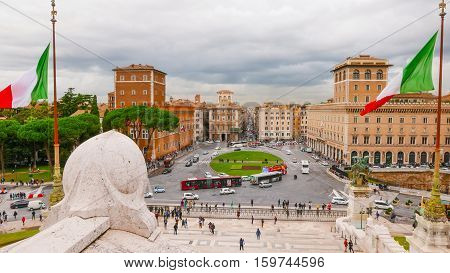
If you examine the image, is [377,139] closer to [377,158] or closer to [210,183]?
[377,158]

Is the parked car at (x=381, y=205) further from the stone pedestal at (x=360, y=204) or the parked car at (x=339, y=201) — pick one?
the stone pedestal at (x=360, y=204)

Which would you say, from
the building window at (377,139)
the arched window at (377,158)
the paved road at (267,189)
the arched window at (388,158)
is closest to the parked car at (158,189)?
the paved road at (267,189)

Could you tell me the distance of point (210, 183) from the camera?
38000 millimetres

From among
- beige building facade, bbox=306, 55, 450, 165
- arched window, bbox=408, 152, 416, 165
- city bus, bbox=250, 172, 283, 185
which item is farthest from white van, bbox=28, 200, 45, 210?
arched window, bbox=408, 152, 416, 165

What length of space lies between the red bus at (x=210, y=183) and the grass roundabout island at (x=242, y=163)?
19.5ft

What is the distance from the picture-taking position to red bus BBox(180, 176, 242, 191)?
121 ft

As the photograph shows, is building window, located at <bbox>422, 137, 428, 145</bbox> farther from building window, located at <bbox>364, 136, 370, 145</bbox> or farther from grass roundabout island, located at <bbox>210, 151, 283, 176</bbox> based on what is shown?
grass roundabout island, located at <bbox>210, 151, 283, 176</bbox>

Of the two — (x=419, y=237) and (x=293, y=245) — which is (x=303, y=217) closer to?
(x=293, y=245)

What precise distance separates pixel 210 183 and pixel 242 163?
16350 millimetres

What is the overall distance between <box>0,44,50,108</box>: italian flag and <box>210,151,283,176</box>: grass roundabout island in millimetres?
32008

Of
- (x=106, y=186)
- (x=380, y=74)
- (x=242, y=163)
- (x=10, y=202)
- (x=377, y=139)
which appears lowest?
(x=10, y=202)

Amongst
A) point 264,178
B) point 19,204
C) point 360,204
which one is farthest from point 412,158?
point 19,204

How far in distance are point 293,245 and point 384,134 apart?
36566 millimetres

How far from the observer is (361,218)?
20406 mm
